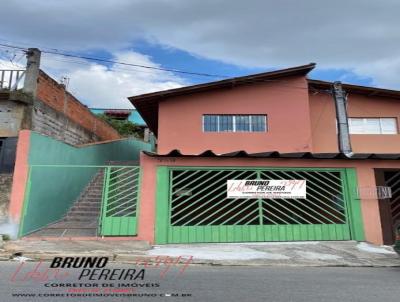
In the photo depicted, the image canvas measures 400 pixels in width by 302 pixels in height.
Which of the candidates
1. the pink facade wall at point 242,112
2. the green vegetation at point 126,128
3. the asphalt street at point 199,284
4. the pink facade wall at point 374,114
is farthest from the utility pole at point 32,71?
the green vegetation at point 126,128

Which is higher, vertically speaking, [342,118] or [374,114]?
[374,114]

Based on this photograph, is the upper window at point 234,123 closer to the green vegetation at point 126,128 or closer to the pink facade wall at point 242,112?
the pink facade wall at point 242,112

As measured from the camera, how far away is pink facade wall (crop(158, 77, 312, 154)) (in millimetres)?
13531

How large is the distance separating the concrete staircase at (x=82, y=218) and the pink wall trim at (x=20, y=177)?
86 centimetres

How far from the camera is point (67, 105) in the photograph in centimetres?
1415

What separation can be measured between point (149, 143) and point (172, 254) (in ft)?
68.9

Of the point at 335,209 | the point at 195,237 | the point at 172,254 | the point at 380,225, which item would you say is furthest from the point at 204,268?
the point at 380,225

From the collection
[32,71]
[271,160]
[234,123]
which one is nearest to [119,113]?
A: [234,123]

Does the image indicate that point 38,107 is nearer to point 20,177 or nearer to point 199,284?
point 20,177

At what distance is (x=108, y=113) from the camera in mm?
34562

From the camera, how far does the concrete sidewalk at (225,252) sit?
7207 millimetres

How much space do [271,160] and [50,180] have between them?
7.05 m

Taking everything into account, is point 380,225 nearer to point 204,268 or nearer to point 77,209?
point 204,268

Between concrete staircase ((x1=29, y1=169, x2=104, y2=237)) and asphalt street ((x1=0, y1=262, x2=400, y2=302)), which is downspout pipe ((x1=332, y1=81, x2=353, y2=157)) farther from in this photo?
concrete staircase ((x1=29, y1=169, x2=104, y2=237))
